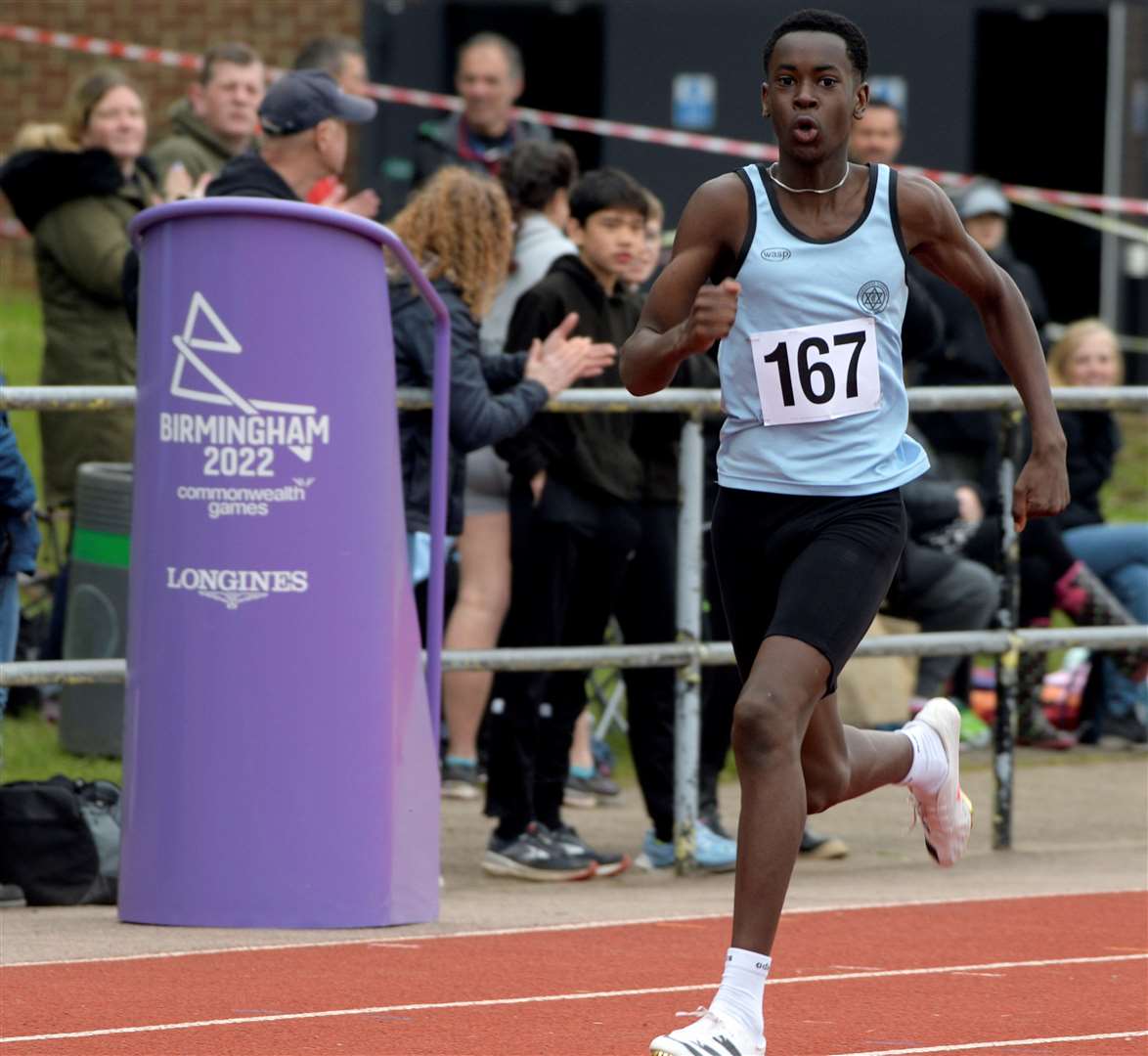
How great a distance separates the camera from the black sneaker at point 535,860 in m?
7.60

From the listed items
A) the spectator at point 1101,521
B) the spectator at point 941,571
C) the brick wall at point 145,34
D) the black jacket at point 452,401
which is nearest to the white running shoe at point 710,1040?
the black jacket at point 452,401

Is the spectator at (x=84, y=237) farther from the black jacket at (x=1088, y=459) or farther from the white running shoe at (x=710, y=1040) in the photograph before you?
the white running shoe at (x=710, y=1040)

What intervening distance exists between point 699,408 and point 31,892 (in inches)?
97.7

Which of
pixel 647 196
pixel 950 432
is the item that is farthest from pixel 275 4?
pixel 647 196

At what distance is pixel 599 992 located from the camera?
589 cm

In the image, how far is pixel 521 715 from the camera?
7.64 metres

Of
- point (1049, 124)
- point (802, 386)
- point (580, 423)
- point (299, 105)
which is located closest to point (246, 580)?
point (580, 423)

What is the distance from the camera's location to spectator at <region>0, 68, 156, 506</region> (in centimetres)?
944

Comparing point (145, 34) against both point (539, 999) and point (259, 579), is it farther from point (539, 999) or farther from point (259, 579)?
point (539, 999)

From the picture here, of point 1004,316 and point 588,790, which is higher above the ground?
point 1004,316

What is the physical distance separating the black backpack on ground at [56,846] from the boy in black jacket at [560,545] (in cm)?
127

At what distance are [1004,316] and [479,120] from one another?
5.60 meters

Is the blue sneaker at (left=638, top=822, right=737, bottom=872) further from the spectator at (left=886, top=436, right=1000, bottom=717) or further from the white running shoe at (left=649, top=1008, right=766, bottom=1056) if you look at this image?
the white running shoe at (left=649, top=1008, right=766, bottom=1056)

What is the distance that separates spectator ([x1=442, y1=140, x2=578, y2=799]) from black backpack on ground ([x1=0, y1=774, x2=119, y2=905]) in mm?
1718
